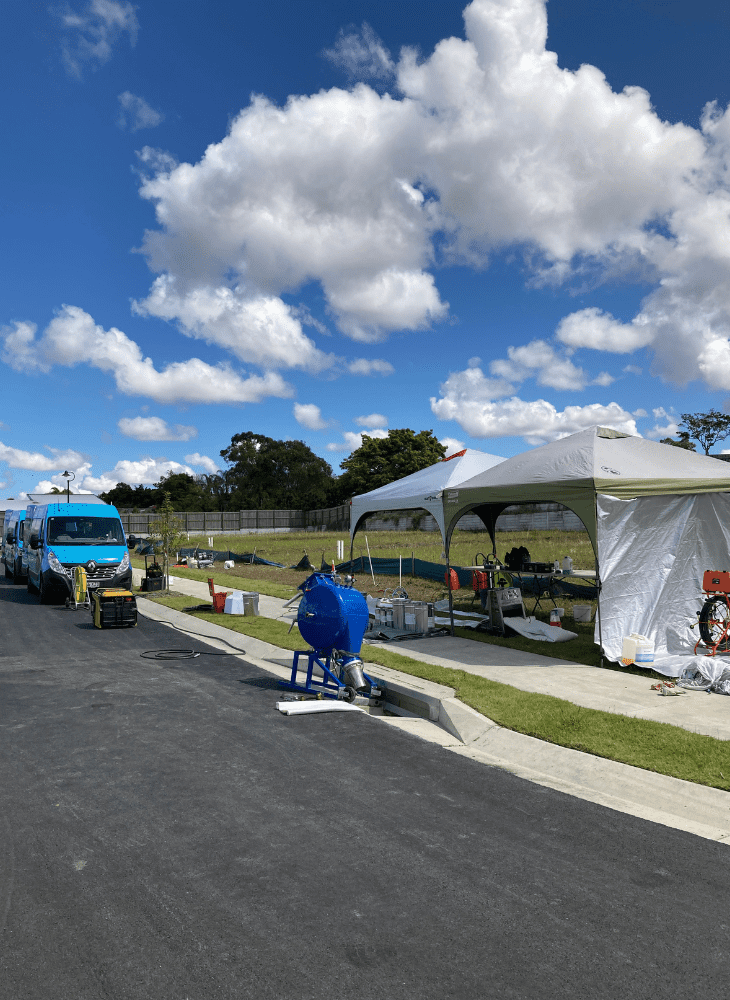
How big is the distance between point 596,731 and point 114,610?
1141 centimetres

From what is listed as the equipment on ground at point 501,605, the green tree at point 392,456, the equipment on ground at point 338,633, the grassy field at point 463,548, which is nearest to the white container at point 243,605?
the equipment on ground at point 501,605

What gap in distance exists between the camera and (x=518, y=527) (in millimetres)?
49125

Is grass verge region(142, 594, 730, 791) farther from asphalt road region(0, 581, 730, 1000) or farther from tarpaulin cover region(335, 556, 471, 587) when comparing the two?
tarpaulin cover region(335, 556, 471, 587)

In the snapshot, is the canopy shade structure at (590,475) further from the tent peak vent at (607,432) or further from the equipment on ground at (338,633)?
the equipment on ground at (338,633)

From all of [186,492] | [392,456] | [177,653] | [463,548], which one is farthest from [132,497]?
[177,653]

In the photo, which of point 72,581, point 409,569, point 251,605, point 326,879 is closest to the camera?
point 326,879

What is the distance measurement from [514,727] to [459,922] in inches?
145

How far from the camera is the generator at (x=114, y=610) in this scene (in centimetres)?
1545

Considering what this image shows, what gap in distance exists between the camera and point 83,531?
20.1 metres

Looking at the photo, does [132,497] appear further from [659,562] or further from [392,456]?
[659,562]

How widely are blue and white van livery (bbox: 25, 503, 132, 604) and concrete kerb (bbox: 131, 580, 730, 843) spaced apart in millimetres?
11730

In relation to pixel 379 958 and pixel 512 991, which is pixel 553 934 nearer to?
pixel 512 991

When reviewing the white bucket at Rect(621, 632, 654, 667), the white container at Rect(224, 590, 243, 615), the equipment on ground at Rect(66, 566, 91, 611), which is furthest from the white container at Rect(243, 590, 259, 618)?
the white bucket at Rect(621, 632, 654, 667)

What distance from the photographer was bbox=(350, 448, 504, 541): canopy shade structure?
604 inches
